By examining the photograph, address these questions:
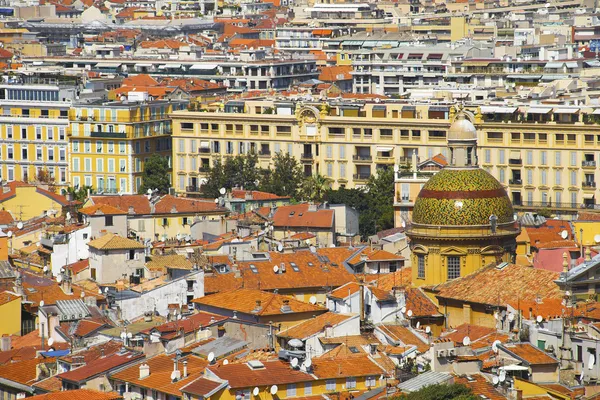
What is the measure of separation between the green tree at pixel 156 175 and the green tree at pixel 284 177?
6.63m

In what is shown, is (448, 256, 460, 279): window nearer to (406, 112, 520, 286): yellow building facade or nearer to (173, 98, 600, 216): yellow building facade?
(406, 112, 520, 286): yellow building facade

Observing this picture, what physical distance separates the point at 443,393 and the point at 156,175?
8310 centimetres

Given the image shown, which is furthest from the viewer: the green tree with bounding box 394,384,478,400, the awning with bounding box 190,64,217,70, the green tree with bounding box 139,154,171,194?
the awning with bounding box 190,64,217,70

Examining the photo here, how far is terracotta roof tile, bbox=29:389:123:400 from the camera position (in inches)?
2749

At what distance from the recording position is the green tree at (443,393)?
63.5 metres

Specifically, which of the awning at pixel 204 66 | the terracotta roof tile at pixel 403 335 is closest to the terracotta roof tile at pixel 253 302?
the terracotta roof tile at pixel 403 335

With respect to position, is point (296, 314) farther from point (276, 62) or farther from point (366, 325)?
point (276, 62)

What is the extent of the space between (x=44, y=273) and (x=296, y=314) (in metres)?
20.2

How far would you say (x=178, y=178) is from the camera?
146m

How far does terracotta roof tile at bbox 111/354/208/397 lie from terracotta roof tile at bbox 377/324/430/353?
622 cm

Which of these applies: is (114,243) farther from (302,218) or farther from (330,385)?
(330,385)

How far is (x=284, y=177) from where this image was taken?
13512cm

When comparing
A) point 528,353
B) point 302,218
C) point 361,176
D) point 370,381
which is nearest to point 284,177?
point 361,176

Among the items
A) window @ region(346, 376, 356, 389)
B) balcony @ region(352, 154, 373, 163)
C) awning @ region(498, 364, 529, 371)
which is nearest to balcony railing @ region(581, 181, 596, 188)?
balcony @ region(352, 154, 373, 163)
